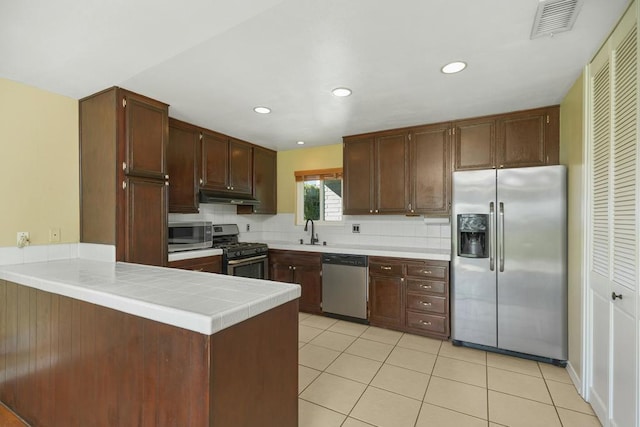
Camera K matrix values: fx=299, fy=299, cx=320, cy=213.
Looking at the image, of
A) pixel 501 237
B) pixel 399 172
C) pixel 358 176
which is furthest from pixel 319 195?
pixel 501 237

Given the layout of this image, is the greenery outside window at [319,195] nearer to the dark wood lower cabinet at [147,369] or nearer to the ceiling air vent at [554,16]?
the ceiling air vent at [554,16]

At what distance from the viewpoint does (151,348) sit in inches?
47.3

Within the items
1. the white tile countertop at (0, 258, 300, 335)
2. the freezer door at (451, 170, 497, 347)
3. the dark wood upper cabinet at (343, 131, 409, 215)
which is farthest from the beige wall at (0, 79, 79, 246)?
the freezer door at (451, 170, 497, 347)

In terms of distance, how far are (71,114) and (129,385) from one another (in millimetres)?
2523

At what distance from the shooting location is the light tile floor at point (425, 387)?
6.35 ft

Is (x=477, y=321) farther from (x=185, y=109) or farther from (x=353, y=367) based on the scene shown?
(x=185, y=109)

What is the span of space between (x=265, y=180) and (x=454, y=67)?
10.2 feet

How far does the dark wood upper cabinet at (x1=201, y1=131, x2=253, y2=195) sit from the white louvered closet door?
11.7ft

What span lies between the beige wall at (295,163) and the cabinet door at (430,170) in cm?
116

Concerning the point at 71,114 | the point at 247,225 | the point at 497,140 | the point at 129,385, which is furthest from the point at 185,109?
the point at 497,140

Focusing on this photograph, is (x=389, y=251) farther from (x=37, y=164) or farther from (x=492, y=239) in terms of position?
(x=37, y=164)

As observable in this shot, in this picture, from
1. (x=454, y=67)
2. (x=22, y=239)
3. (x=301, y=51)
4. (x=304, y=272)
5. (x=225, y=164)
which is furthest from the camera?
(x=304, y=272)

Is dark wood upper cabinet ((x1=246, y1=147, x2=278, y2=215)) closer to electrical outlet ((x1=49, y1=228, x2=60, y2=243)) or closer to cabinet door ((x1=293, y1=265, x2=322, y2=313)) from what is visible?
cabinet door ((x1=293, y1=265, x2=322, y2=313))

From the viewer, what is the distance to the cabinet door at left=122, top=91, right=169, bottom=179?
2.49 meters
